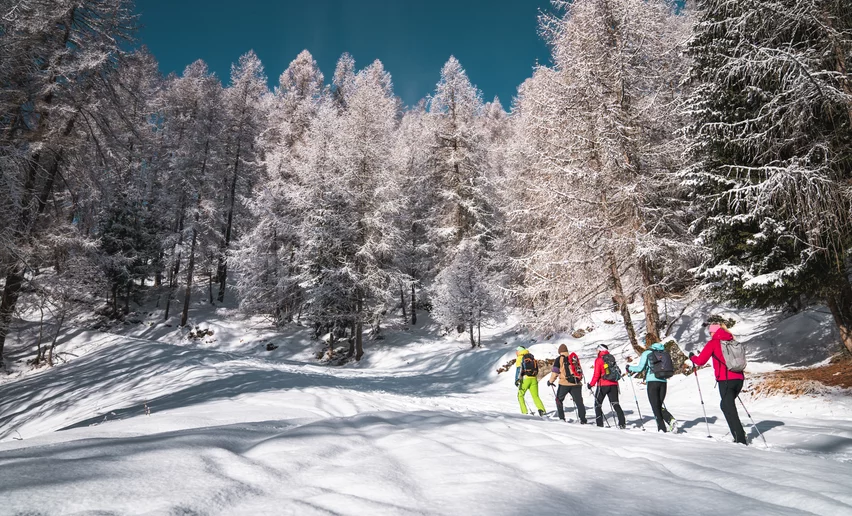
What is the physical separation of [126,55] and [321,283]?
41.4ft

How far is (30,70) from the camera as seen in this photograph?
7.45 meters

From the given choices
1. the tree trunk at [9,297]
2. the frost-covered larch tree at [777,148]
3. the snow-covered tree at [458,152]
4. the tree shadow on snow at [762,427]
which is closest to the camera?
the tree shadow on snow at [762,427]

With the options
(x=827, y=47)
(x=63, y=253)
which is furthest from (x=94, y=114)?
(x=827, y=47)

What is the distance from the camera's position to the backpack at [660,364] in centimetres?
636

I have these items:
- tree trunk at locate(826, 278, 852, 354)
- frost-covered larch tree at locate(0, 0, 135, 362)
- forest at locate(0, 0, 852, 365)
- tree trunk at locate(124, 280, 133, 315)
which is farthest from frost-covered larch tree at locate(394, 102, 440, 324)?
tree trunk at locate(124, 280, 133, 315)

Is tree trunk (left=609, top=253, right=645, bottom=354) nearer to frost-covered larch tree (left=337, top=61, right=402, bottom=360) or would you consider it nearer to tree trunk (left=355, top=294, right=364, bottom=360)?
frost-covered larch tree (left=337, top=61, right=402, bottom=360)

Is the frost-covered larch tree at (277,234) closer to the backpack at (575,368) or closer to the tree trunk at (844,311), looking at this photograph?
the backpack at (575,368)

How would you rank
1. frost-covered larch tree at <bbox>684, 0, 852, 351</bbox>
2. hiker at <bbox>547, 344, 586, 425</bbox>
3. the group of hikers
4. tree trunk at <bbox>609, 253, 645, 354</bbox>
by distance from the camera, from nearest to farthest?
the group of hikers < frost-covered larch tree at <bbox>684, 0, 852, 351</bbox> < hiker at <bbox>547, 344, 586, 425</bbox> < tree trunk at <bbox>609, 253, 645, 354</bbox>

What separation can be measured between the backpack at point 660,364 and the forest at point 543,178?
3613 millimetres

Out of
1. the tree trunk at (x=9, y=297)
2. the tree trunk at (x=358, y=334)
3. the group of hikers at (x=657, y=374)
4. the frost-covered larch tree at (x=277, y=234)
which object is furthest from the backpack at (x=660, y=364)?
the frost-covered larch tree at (x=277, y=234)

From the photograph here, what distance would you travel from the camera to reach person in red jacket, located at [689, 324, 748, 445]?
5.48 m

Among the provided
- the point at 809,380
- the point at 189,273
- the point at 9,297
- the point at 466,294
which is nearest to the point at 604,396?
the point at 809,380

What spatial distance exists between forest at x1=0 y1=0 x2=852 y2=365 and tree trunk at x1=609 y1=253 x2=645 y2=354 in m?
0.08

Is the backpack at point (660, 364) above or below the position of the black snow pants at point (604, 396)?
above
